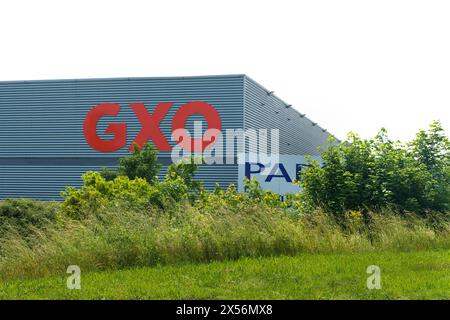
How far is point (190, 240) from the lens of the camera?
9719 mm

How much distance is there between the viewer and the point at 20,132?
35375 mm

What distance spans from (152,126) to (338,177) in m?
20.8

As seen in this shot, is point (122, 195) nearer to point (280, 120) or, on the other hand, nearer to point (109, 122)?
point (109, 122)

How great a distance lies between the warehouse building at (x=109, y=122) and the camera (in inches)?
1248

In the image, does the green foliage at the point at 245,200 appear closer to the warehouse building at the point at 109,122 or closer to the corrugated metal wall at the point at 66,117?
the warehouse building at the point at 109,122

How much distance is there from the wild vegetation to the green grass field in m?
0.65

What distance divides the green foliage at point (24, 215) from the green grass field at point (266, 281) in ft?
17.3

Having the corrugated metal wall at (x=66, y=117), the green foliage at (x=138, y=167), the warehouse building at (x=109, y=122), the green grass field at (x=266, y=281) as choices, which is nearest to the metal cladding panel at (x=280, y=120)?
the warehouse building at (x=109, y=122)

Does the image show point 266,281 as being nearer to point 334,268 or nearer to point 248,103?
point 334,268

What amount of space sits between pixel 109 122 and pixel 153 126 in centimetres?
347

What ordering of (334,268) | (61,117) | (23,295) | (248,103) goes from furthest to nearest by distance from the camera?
1. (61,117)
2. (248,103)
3. (334,268)
4. (23,295)

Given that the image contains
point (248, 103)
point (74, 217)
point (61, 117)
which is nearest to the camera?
point (74, 217)
